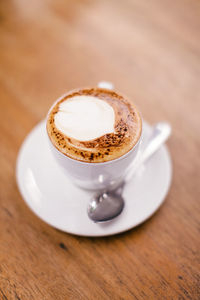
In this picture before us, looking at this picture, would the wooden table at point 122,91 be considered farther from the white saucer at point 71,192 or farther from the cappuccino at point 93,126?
the cappuccino at point 93,126

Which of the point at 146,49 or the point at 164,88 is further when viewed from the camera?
the point at 146,49

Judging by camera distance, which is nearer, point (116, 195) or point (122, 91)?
point (116, 195)

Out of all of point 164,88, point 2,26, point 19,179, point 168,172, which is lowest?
point 19,179

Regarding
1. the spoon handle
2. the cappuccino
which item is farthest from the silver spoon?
the cappuccino

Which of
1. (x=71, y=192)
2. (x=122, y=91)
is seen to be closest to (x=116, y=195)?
(x=71, y=192)

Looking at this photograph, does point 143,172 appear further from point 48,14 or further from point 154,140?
point 48,14

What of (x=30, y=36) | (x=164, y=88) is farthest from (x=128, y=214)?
(x=30, y=36)

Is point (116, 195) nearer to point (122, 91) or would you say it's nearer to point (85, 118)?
point (85, 118)
